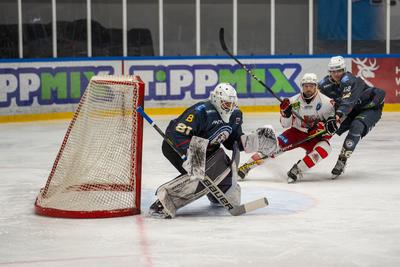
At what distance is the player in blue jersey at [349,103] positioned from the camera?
26.4 ft

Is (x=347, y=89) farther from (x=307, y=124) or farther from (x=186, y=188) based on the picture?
(x=186, y=188)

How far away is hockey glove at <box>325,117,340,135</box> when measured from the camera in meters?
7.85

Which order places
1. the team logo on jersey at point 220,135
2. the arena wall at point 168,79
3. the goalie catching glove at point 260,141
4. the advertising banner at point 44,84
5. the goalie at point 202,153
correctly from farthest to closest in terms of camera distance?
1. the arena wall at point 168,79
2. the advertising banner at point 44,84
3. the goalie catching glove at point 260,141
4. the team logo on jersey at point 220,135
5. the goalie at point 202,153

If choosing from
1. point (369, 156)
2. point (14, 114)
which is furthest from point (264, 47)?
point (369, 156)

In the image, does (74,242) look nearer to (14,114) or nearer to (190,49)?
(14,114)

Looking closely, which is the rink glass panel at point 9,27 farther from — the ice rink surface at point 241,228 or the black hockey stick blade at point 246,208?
the black hockey stick blade at point 246,208

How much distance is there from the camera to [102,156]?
21.1 feet

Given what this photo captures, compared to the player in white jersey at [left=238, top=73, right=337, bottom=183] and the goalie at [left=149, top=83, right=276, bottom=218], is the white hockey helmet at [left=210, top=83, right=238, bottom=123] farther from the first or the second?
the player in white jersey at [left=238, top=73, right=337, bottom=183]

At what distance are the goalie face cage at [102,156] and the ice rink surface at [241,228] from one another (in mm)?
195

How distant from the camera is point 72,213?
6.21 metres

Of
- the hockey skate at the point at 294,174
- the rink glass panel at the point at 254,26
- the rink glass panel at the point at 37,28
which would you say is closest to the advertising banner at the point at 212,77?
the rink glass panel at the point at 254,26

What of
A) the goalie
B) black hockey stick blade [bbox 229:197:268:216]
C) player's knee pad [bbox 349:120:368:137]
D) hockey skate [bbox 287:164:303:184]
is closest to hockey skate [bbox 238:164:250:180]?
hockey skate [bbox 287:164:303:184]

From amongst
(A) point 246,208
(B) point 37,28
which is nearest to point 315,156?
(A) point 246,208

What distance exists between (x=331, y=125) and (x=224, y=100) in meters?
1.88
